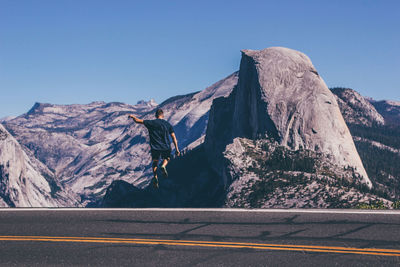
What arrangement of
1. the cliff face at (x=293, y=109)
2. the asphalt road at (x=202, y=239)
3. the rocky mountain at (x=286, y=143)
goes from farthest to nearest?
the cliff face at (x=293, y=109) < the rocky mountain at (x=286, y=143) < the asphalt road at (x=202, y=239)

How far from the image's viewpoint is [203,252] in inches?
360

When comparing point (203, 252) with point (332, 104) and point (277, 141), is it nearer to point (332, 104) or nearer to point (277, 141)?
point (277, 141)

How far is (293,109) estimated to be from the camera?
141125 millimetres

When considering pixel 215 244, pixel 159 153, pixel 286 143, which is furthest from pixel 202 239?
pixel 286 143

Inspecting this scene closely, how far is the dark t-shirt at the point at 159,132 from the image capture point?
14.5 m

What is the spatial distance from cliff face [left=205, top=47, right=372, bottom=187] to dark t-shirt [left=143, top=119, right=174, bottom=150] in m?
127

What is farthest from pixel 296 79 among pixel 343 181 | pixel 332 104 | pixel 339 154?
pixel 343 181

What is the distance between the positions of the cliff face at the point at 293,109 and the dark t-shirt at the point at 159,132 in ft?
416

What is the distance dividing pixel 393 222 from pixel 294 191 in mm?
95131

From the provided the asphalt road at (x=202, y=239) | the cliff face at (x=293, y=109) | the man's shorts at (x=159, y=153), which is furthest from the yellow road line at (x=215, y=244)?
the cliff face at (x=293, y=109)

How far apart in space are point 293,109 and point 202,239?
135663 mm

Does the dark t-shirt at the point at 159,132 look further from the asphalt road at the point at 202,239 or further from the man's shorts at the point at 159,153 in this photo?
the asphalt road at the point at 202,239

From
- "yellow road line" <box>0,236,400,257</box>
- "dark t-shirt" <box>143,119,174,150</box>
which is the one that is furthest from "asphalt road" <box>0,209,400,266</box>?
"dark t-shirt" <box>143,119,174,150</box>

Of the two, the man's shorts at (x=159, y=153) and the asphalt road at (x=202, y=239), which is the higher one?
the man's shorts at (x=159, y=153)
